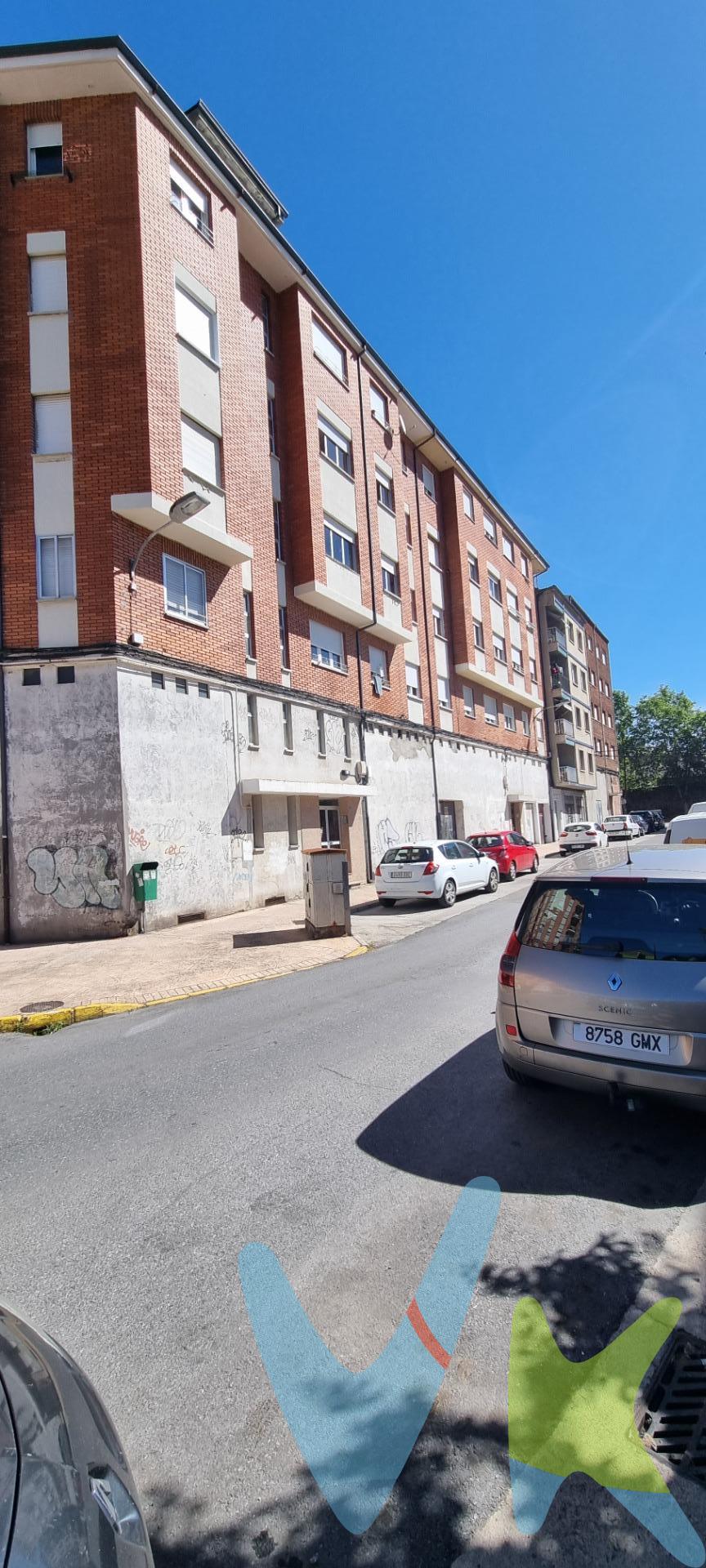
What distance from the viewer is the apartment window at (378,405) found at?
79.4ft

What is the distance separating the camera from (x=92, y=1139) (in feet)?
13.8

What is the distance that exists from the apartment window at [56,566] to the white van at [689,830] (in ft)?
37.1

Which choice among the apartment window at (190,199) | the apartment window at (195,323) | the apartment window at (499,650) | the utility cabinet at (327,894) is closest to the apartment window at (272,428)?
the apartment window at (195,323)

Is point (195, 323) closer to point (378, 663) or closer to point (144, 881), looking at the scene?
point (378, 663)

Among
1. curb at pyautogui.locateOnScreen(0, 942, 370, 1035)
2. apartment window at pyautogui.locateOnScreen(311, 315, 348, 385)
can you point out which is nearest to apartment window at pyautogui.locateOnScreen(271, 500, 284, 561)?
apartment window at pyautogui.locateOnScreen(311, 315, 348, 385)

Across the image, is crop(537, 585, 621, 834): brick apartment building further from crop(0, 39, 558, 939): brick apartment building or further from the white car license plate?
the white car license plate

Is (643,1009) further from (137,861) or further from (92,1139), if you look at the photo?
(137,861)

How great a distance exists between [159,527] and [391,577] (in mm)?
11687

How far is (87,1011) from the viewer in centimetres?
760

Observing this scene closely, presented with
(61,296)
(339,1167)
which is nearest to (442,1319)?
(339,1167)

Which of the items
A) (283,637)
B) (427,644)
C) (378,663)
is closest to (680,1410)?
(283,637)

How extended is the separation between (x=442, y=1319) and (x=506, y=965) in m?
2.02

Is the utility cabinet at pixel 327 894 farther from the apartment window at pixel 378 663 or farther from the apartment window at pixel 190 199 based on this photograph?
the apartment window at pixel 190 199

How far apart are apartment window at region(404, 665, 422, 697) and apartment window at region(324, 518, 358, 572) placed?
4.89m
